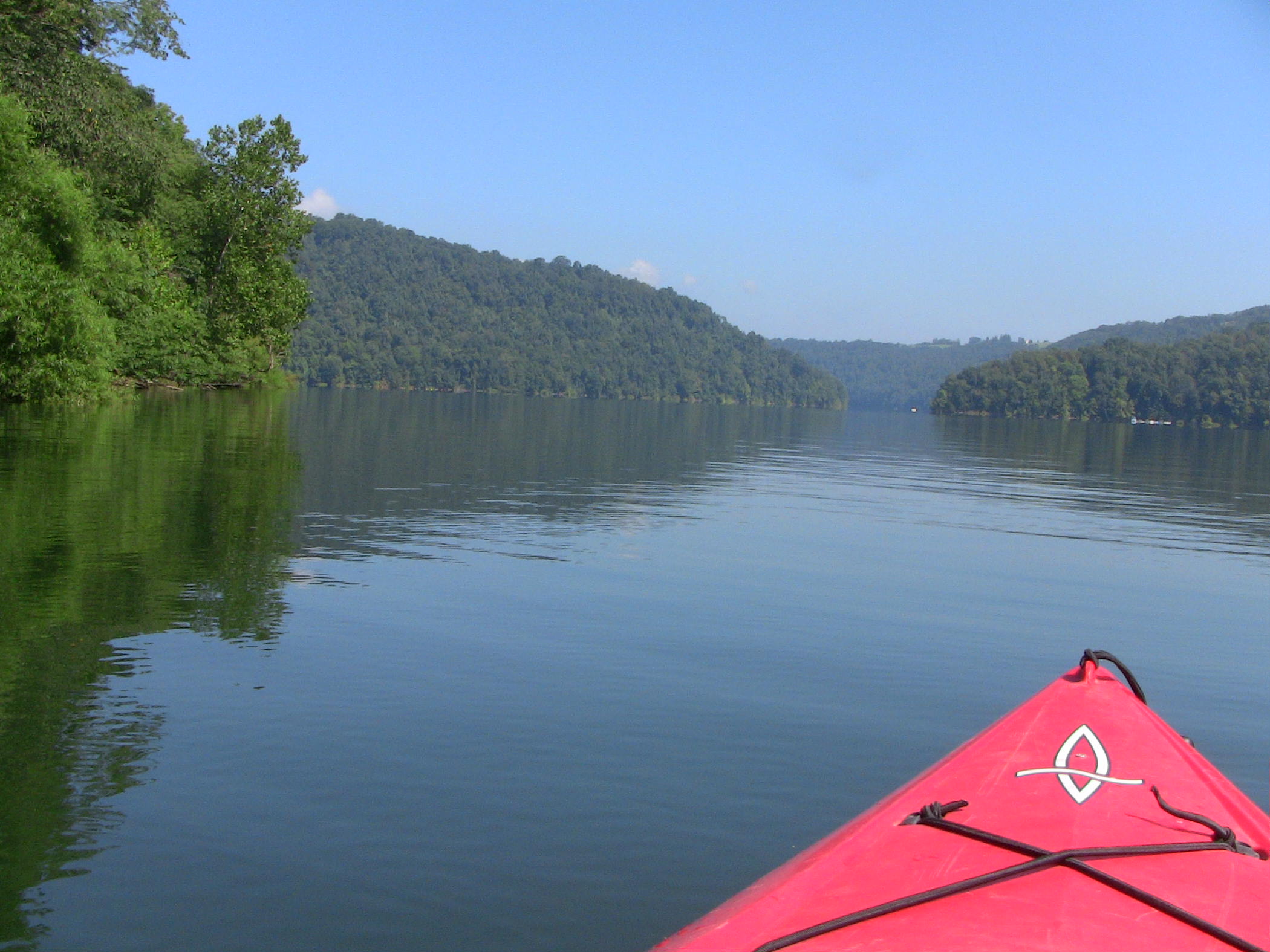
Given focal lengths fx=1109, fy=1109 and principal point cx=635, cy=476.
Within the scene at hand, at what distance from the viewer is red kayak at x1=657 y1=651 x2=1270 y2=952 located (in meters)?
3.91

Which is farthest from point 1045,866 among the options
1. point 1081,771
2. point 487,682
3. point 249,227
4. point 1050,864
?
point 249,227

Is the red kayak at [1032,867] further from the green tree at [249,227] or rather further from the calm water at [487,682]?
the green tree at [249,227]

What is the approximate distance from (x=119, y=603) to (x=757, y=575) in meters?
8.17

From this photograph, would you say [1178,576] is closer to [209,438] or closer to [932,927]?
[932,927]

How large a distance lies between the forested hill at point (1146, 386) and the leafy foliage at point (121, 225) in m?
144

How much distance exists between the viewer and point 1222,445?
8819cm

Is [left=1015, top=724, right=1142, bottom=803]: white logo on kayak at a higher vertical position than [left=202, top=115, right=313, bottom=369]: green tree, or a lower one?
lower

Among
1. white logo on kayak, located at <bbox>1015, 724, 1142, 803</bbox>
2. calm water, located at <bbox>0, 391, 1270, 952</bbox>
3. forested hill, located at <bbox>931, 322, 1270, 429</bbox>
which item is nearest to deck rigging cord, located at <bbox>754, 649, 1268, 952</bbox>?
white logo on kayak, located at <bbox>1015, 724, 1142, 803</bbox>

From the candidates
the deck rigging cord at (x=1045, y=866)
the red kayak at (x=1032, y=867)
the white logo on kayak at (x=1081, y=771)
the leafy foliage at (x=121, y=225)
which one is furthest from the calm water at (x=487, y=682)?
the leafy foliage at (x=121, y=225)

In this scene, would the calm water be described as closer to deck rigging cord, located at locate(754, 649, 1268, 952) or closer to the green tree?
deck rigging cord, located at locate(754, 649, 1268, 952)

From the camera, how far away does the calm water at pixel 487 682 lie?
5703 mm

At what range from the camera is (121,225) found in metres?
47.3

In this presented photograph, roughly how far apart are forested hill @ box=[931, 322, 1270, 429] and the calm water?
6665 inches

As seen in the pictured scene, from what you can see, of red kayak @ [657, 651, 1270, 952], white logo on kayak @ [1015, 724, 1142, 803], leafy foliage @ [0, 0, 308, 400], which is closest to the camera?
red kayak @ [657, 651, 1270, 952]
